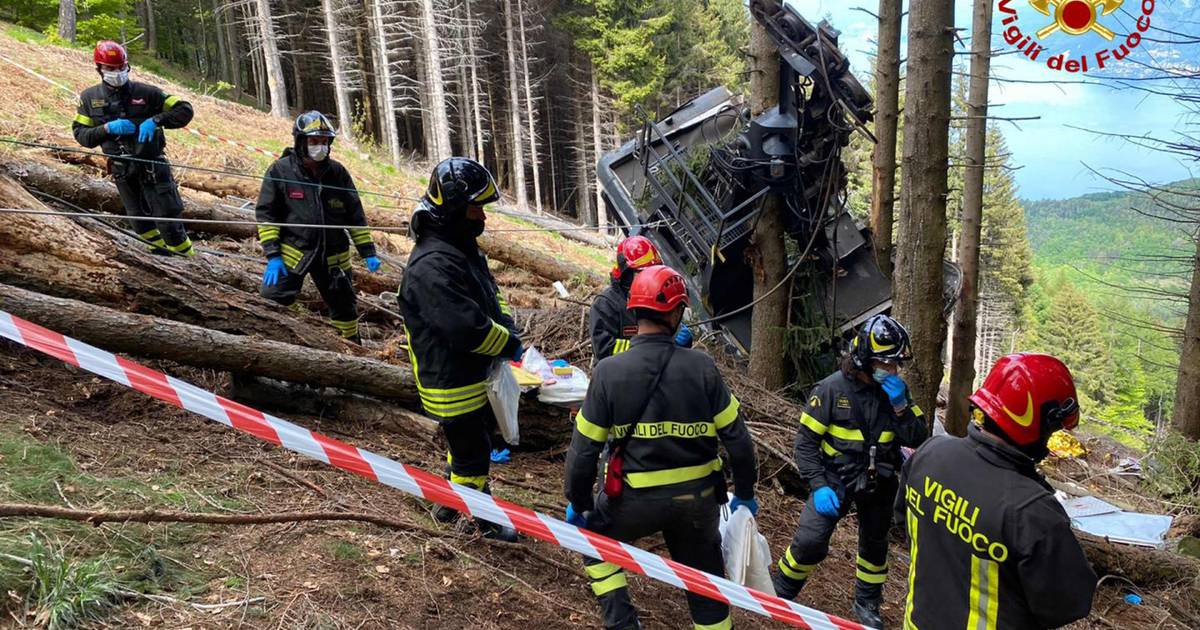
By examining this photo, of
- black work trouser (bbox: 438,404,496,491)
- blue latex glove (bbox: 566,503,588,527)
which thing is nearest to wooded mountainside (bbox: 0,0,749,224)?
black work trouser (bbox: 438,404,496,491)

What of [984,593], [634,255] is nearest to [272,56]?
[634,255]

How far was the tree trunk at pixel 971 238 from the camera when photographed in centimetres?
886

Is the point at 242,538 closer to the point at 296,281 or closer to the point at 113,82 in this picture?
the point at 296,281

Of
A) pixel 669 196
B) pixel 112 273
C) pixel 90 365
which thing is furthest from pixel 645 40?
pixel 90 365

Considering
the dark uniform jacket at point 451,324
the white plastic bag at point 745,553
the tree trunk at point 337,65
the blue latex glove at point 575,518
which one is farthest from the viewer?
the tree trunk at point 337,65

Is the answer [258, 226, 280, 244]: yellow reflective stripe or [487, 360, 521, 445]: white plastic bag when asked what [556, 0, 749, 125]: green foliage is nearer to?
[258, 226, 280, 244]: yellow reflective stripe

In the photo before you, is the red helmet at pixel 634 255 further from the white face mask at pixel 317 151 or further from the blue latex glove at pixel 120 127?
the blue latex glove at pixel 120 127

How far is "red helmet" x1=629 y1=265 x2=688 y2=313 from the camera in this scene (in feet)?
9.02

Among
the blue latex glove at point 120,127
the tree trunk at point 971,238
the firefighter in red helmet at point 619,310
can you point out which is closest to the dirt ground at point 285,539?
the firefighter in red helmet at point 619,310

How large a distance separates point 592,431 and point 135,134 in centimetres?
541

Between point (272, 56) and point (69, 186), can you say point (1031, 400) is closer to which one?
point (69, 186)

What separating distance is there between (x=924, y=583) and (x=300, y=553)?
2.44 meters

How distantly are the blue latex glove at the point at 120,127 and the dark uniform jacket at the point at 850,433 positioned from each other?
583 centimetres

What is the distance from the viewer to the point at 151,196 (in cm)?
602
